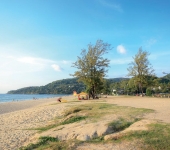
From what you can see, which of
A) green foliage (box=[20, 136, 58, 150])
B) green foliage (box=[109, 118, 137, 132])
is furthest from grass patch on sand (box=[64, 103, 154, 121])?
green foliage (box=[20, 136, 58, 150])

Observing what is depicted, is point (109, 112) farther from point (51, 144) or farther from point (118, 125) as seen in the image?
point (51, 144)

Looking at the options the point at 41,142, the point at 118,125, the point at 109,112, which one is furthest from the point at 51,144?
the point at 109,112

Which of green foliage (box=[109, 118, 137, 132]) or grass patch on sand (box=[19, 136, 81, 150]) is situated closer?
grass patch on sand (box=[19, 136, 81, 150])

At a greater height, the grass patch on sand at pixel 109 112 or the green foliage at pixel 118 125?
the grass patch on sand at pixel 109 112

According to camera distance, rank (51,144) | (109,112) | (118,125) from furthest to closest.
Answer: (109,112) → (118,125) → (51,144)

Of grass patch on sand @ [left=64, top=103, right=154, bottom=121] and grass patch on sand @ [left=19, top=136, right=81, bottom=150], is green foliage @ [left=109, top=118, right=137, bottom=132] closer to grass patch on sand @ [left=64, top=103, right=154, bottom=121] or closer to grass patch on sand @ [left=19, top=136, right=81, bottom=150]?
grass patch on sand @ [left=64, top=103, right=154, bottom=121]

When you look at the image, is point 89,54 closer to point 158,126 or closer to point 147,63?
point 147,63

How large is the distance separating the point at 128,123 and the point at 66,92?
156m

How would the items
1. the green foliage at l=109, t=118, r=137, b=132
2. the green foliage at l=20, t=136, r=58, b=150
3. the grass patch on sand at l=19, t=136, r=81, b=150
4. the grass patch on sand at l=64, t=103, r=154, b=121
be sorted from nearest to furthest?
1. the grass patch on sand at l=19, t=136, r=81, b=150
2. the green foliage at l=20, t=136, r=58, b=150
3. the green foliage at l=109, t=118, r=137, b=132
4. the grass patch on sand at l=64, t=103, r=154, b=121

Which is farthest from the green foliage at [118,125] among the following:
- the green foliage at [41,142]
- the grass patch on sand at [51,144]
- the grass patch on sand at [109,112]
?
the green foliage at [41,142]

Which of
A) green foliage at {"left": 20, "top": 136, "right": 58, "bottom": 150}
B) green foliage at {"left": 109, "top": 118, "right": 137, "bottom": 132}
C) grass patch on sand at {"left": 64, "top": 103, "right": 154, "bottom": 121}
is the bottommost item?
green foliage at {"left": 20, "top": 136, "right": 58, "bottom": 150}

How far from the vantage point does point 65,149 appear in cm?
642

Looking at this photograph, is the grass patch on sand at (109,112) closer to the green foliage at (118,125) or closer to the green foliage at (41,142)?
the green foliage at (118,125)

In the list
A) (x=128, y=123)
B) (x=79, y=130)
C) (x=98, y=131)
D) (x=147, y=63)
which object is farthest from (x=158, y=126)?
(x=147, y=63)
